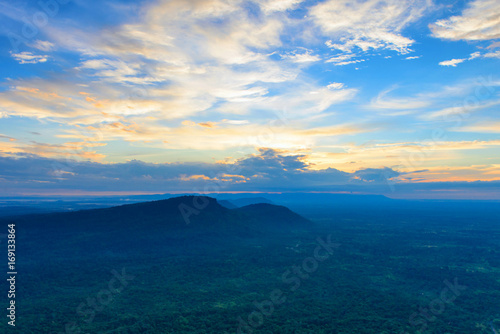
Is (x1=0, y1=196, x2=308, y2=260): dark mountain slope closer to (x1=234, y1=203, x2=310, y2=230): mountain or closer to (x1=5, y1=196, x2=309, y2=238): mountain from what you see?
(x1=5, y1=196, x2=309, y2=238): mountain

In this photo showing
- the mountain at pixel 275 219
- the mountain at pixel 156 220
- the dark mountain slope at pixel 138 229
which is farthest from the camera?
the mountain at pixel 275 219

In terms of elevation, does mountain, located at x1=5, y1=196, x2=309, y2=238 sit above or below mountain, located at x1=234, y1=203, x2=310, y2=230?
above

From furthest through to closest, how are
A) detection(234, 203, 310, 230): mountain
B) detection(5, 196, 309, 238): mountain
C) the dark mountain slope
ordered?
1. detection(234, 203, 310, 230): mountain
2. detection(5, 196, 309, 238): mountain
3. the dark mountain slope

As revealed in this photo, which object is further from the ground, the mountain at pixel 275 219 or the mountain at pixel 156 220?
the mountain at pixel 156 220

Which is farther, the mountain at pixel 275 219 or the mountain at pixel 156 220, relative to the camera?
the mountain at pixel 275 219

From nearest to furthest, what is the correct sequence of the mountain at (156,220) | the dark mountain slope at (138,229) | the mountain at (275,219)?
1. the dark mountain slope at (138,229)
2. the mountain at (156,220)
3. the mountain at (275,219)

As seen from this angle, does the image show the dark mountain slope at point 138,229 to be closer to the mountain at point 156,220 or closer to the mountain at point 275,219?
the mountain at point 156,220

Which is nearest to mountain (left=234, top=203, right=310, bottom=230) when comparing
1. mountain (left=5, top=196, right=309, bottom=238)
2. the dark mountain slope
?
mountain (left=5, top=196, right=309, bottom=238)

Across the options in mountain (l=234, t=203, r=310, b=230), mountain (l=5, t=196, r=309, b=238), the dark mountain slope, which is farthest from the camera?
mountain (l=234, t=203, r=310, b=230)

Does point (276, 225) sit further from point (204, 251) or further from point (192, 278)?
point (192, 278)

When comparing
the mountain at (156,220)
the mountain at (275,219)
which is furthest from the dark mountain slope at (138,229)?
the mountain at (275,219)

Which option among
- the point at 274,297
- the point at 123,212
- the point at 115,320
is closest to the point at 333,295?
the point at 274,297

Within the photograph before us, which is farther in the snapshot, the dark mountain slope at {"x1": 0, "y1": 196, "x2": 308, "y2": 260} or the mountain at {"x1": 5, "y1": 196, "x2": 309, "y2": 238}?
the mountain at {"x1": 5, "y1": 196, "x2": 309, "y2": 238}
